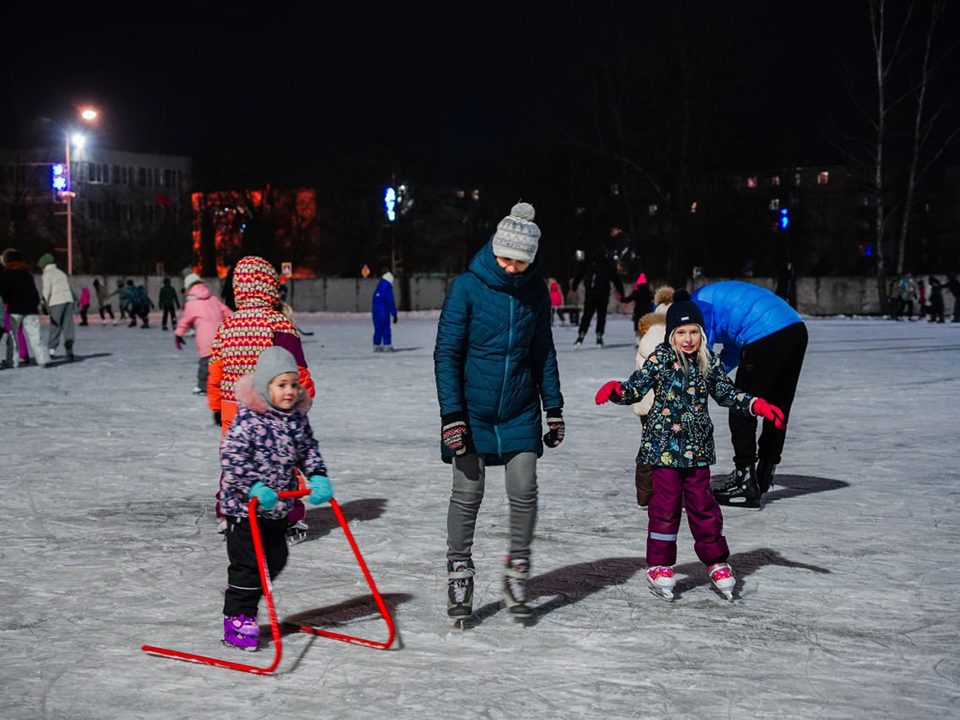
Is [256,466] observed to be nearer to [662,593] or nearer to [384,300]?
[662,593]

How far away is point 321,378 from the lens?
15.6 meters

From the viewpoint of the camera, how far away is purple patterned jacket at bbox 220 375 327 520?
4.17 meters

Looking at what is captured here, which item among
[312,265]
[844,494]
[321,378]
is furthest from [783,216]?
[312,265]

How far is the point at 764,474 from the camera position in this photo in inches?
279

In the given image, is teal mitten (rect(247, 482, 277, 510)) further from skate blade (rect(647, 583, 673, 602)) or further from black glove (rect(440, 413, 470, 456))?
Answer: skate blade (rect(647, 583, 673, 602))

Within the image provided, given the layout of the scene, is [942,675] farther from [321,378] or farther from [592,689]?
[321,378]

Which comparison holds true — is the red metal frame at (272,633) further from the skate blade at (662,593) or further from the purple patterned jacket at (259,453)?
the skate blade at (662,593)

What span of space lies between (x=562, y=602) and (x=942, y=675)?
1464 millimetres

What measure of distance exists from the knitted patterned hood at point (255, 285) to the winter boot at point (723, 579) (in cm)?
259

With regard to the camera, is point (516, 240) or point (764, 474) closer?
point (516, 240)

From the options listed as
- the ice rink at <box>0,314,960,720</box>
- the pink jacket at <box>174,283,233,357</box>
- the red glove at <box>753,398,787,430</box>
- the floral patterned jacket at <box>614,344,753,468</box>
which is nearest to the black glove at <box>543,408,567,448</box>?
the floral patterned jacket at <box>614,344,753,468</box>

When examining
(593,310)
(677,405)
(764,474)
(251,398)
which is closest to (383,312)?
(593,310)

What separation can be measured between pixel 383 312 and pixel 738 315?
45.1ft

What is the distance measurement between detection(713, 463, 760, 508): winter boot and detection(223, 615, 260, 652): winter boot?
347cm
